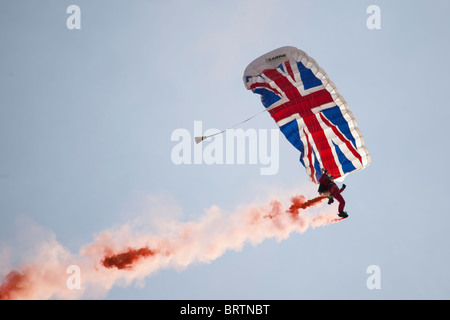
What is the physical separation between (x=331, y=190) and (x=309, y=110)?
3928 mm

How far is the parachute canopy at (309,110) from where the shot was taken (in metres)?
26.2

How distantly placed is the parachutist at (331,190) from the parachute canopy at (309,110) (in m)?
1.55

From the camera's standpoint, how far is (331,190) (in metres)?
24.5

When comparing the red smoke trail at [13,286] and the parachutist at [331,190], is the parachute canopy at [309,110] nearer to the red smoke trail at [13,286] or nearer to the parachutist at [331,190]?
the parachutist at [331,190]

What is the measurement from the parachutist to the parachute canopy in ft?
5.08

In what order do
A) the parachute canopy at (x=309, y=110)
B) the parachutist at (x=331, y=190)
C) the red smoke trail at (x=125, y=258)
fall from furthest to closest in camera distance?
the red smoke trail at (x=125, y=258), the parachute canopy at (x=309, y=110), the parachutist at (x=331, y=190)

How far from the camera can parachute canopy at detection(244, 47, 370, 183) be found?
26203mm

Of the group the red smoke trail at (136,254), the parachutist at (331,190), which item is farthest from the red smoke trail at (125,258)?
the parachutist at (331,190)

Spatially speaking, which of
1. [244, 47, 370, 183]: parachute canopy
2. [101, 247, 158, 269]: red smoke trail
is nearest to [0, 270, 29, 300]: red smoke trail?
[101, 247, 158, 269]: red smoke trail

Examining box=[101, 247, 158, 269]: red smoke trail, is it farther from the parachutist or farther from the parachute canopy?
the parachutist

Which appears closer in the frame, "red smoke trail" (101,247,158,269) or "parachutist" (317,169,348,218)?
"parachutist" (317,169,348,218)

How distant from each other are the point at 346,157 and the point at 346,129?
1.07 metres
